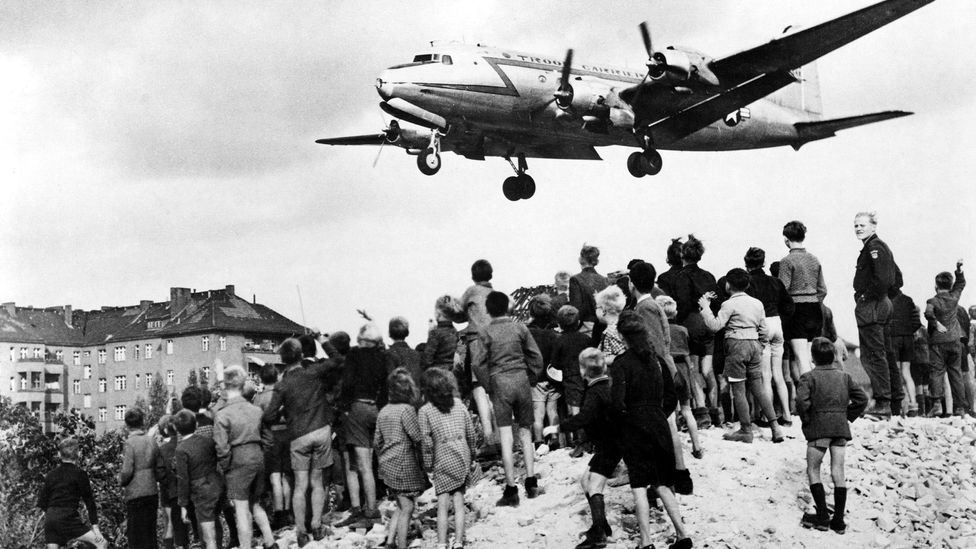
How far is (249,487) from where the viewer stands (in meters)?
9.77

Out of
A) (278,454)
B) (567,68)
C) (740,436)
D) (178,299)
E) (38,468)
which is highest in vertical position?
(178,299)

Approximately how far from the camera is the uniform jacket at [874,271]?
11.8m

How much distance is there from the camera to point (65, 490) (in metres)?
10.1

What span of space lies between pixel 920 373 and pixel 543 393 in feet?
21.6

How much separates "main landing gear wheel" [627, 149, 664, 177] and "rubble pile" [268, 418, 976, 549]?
13.5 m

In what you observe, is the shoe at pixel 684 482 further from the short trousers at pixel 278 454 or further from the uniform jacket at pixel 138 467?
the uniform jacket at pixel 138 467

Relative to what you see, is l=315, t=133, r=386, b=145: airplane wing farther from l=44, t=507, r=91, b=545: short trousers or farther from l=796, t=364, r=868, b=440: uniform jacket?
l=796, t=364, r=868, b=440: uniform jacket

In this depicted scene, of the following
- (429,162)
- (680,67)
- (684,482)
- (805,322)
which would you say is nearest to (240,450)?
(684,482)

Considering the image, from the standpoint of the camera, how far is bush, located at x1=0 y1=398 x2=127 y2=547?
3584cm

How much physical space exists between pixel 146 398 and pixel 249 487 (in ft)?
255

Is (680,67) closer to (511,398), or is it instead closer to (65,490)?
(511,398)

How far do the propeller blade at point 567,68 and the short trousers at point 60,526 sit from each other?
16549 mm

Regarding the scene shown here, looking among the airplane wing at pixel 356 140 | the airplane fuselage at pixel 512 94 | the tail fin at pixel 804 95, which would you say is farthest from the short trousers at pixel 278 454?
the tail fin at pixel 804 95

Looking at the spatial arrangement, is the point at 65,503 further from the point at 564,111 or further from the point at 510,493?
the point at 564,111
